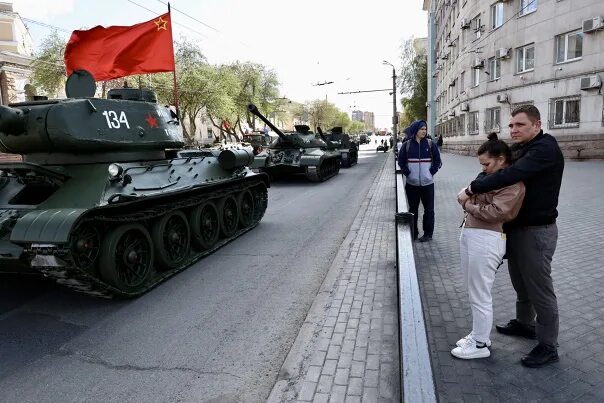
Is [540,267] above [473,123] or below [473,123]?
below

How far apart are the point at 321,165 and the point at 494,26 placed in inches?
594

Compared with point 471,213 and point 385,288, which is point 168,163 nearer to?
point 385,288

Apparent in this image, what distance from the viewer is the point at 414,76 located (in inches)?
2101

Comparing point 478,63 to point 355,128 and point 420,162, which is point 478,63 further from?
point 355,128

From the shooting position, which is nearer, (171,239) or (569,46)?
(171,239)

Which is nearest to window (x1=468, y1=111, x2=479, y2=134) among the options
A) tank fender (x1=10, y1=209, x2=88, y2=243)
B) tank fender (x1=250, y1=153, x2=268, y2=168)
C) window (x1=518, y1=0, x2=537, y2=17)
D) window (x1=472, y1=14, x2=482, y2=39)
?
window (x1=472, y1=14, x2=482, y2=39)

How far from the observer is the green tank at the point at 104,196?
4.61m

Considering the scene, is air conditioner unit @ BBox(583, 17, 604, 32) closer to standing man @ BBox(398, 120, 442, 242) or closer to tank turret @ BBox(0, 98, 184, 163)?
standing man @ BBox(398, 120, 442, 242)

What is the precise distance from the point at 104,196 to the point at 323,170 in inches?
506

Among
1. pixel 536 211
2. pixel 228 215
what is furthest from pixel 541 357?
pixel 228 215

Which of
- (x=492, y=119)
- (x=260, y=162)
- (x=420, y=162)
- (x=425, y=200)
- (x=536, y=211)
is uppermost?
(x=492, y=119)

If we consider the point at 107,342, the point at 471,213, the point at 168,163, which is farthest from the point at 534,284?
the point at 168,163

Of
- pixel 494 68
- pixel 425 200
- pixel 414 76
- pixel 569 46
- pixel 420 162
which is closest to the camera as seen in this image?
pixel 420 162

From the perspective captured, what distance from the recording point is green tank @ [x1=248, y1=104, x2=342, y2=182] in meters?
16.2
